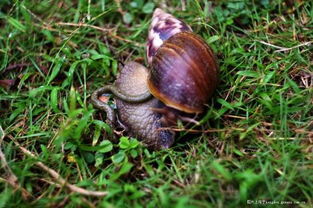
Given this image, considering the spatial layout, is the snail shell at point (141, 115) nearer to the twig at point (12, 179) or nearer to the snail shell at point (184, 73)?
the snail shell at point (184, 73)

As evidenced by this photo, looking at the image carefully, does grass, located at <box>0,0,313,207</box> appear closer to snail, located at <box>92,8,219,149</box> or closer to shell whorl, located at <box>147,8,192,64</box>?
snail, located at <box>92,8,219,149</box>

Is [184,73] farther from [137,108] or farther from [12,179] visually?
[12,179]

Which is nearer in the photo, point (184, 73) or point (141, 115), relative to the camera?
point (184, 73)

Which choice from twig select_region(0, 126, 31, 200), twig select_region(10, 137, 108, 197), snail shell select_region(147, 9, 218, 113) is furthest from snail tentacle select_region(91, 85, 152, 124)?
twig select_region(0, 126, 31, 200)

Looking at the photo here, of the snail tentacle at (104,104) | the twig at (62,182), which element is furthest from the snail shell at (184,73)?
the twig at (62,182)

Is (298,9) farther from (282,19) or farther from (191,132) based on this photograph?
(191,132)

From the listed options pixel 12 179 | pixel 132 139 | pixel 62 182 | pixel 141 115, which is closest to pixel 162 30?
pixel 141 115

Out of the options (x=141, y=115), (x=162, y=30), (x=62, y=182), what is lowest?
(x=62, y=182)

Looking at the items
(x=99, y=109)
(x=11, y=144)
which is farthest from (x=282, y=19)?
(x=11, y=144)
